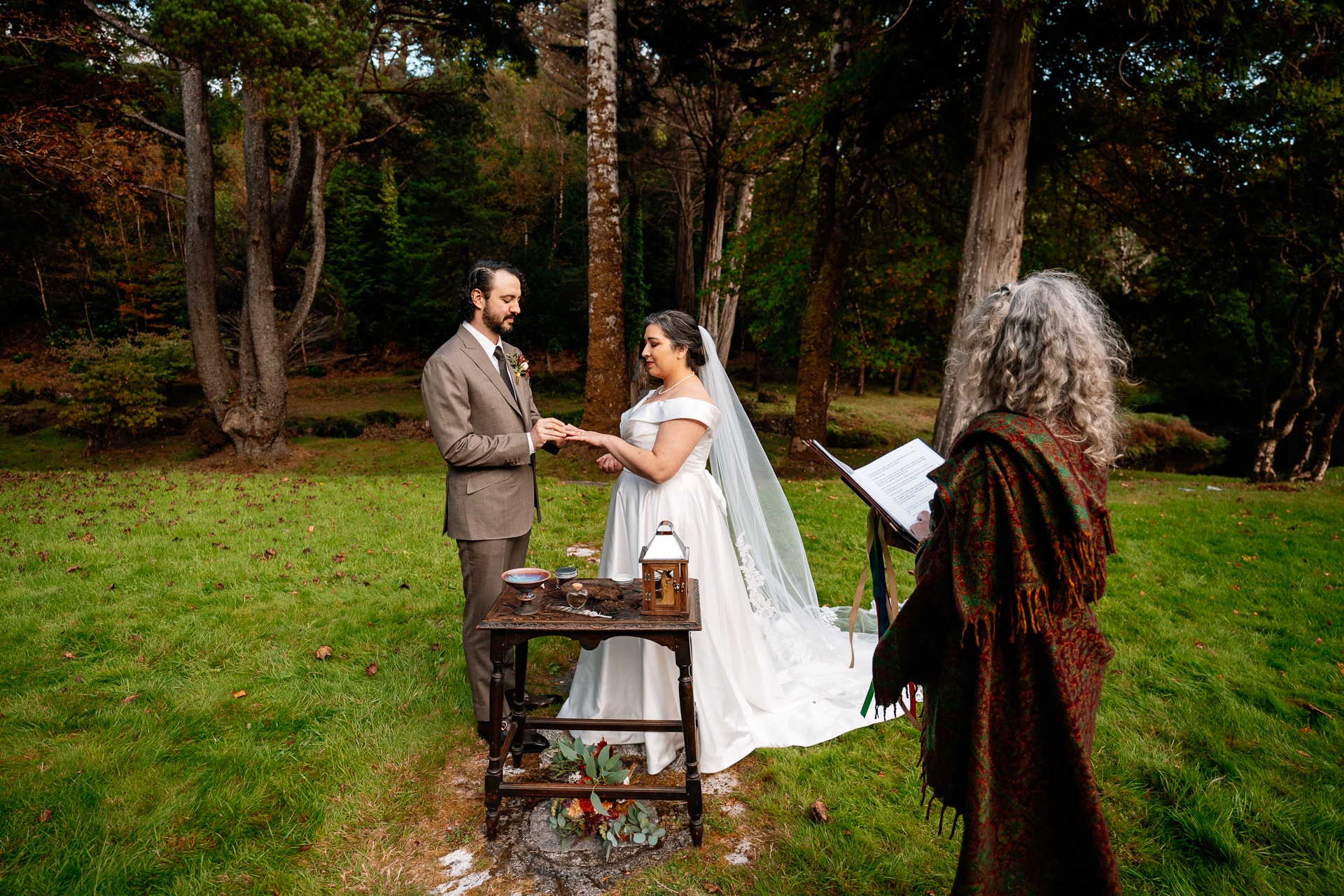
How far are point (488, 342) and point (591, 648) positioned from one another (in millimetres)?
1667

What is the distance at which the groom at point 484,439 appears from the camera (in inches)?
126

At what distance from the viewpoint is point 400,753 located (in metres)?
3.45

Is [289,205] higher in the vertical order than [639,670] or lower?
higher

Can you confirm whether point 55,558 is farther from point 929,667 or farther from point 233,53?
point 929,667

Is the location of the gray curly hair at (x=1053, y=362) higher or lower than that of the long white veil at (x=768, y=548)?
higher

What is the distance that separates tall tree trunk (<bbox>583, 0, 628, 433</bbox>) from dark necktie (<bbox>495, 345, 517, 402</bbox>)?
623cm

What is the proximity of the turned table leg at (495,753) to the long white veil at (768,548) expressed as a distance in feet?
6.08

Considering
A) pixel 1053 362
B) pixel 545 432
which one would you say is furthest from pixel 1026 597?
pixel 545 432

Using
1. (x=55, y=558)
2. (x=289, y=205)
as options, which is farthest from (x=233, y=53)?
(x=55, y=558)

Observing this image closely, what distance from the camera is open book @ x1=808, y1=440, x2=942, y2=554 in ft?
8.16

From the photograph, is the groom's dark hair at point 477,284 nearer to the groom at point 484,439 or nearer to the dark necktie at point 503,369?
the groom at point 484,439

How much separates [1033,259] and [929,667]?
39.6 ft

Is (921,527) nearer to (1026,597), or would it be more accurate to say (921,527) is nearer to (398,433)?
(1026,597)

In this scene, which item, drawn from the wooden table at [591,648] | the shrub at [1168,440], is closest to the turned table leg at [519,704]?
the wooden table at [591,648]
